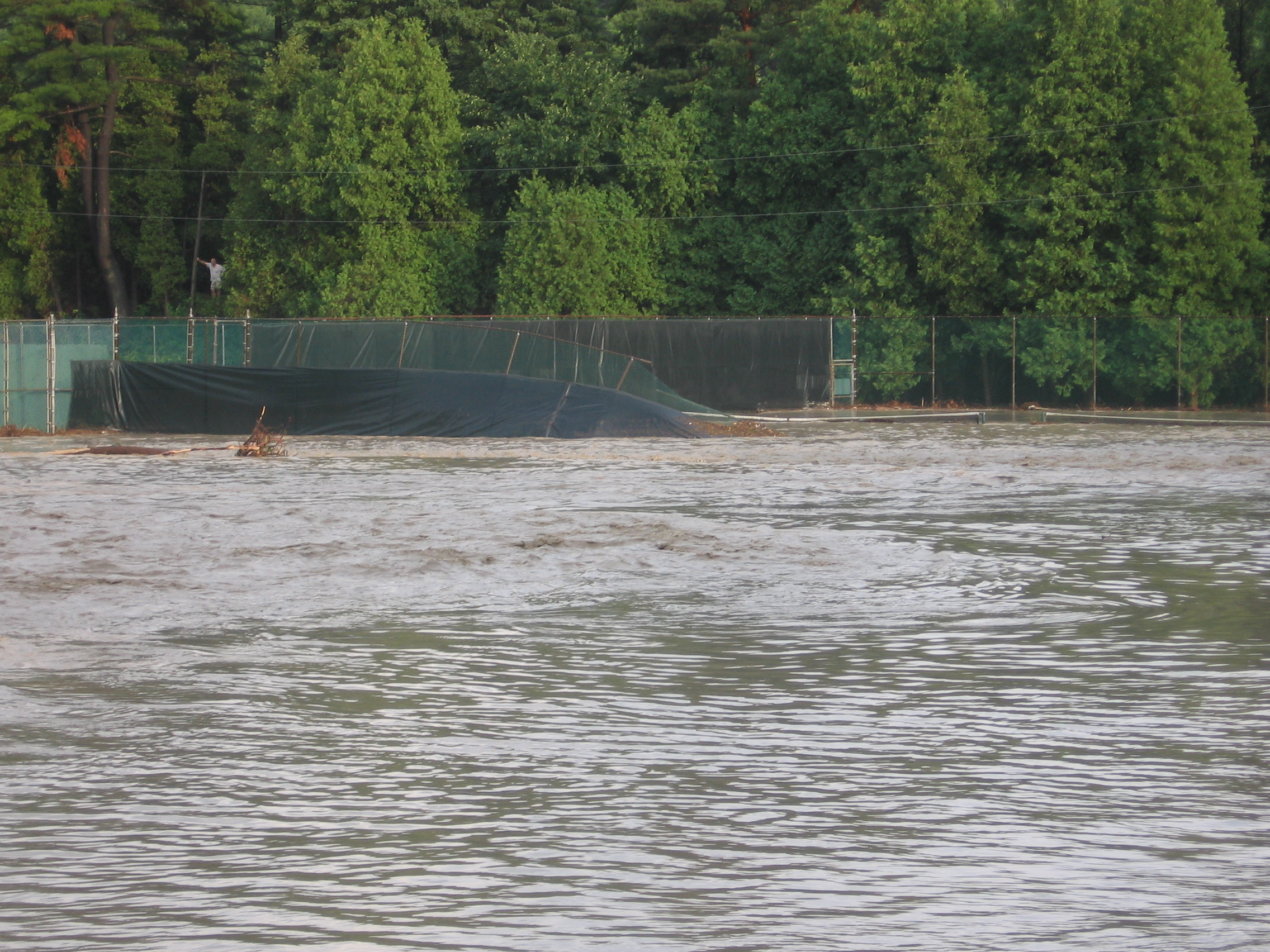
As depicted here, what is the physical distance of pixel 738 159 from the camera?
59.7 m

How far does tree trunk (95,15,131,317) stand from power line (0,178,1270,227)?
1.14 m

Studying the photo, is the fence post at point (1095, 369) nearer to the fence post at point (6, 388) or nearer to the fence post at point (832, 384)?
the fence post at point (832, 384)

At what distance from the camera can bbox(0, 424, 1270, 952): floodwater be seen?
570cm

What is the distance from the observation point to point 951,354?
4806 cm

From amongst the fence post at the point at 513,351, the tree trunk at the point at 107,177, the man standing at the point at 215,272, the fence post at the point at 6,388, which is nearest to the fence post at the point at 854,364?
the fence post at the point at 513,351

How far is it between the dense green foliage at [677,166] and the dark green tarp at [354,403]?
637 inches

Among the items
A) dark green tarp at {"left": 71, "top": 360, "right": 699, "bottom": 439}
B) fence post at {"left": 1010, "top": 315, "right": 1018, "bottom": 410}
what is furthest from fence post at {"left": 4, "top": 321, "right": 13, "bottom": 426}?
fence post at {"left": 1010, "top": 315, "right": 1018, "bottom": 410}

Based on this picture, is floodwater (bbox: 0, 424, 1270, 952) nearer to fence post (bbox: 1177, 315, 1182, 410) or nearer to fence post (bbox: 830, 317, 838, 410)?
fence post (bbox: 1177, 315, 1182, 410)

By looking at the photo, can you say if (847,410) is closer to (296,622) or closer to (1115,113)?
(1115,113)

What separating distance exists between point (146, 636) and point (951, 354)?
39.5m

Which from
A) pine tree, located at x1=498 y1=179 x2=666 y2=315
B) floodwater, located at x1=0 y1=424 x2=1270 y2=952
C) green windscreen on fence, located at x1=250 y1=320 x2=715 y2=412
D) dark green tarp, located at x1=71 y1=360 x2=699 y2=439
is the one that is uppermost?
pine tree, located at x1=498 y1=179 x2=666 y2=315

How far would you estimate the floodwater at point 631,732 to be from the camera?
5703mm

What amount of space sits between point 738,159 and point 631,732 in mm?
53184

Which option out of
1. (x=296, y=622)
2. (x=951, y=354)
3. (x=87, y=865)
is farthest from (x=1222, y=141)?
(x=87, y=865)
